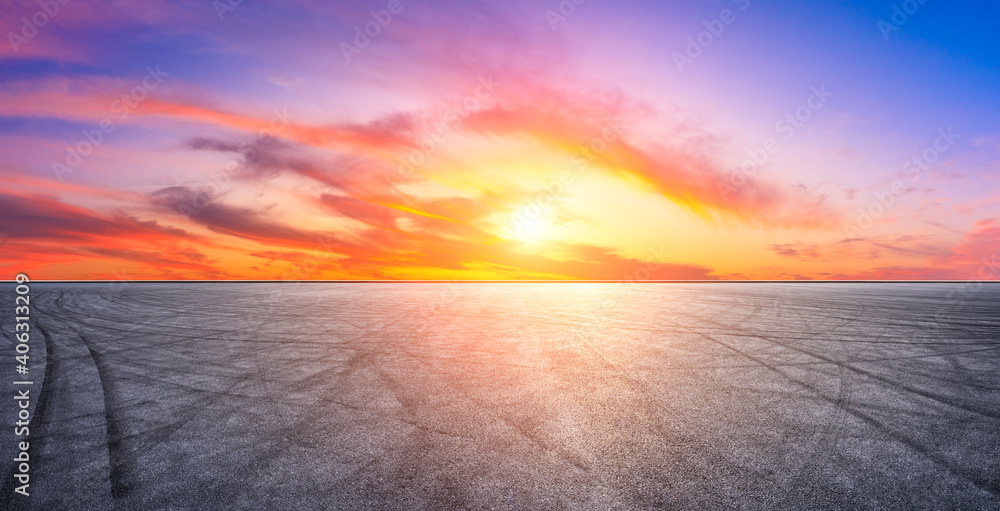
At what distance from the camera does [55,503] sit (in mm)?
3475

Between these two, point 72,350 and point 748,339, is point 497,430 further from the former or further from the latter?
point 72,350

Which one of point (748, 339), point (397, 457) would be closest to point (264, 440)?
point (397, 457)

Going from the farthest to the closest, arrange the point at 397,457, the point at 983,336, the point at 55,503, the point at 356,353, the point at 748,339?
the point at 983,336 < the point at 748,339 < the point at 356,353 < the point at 397,457 < the point at 55,503

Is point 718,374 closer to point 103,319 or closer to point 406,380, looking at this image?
point 406,380

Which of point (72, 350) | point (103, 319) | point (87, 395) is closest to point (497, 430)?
point (87, 395)

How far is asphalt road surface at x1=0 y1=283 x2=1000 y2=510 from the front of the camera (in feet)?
11.8

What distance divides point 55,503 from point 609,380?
5.90 metres

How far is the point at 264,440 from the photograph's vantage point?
4539 mm

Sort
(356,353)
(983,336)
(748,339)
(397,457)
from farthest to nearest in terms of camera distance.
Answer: (983,336), (748,339), (356,353), (397,457)

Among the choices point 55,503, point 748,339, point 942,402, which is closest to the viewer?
point 55,503

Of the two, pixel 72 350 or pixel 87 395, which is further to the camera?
pixel 72 350

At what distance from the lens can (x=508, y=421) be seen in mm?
5023

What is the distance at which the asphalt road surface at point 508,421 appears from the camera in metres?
3.59

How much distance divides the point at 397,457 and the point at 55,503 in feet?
8.30
